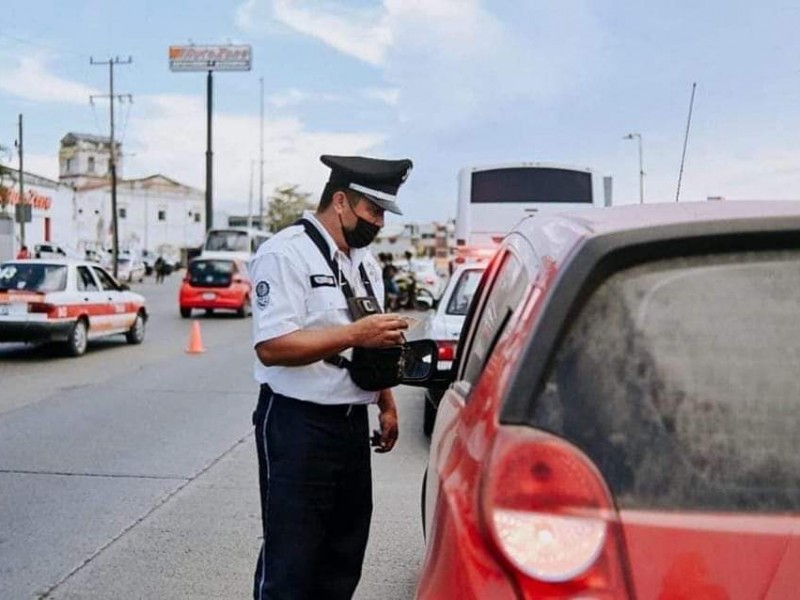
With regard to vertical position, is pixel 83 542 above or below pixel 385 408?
below

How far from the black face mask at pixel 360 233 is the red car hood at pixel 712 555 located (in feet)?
5.84

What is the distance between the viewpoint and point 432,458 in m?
2.78

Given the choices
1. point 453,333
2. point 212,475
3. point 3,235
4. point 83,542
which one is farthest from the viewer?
point 3,235

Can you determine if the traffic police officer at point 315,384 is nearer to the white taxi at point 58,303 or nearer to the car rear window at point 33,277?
the white taxi at point 58,303

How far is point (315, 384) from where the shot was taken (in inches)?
122

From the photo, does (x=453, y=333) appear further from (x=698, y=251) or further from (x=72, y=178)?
(x=72, y=178)

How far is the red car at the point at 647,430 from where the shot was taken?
1677 millimetres

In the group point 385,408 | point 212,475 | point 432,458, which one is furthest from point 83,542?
point 432,458

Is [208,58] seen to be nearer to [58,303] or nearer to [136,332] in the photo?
[136,332]

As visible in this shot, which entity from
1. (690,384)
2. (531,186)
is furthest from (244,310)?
(690,384)

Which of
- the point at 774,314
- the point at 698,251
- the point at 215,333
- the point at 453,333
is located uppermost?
the point at 698,251

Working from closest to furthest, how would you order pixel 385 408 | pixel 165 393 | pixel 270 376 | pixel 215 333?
pixel 270 376
pixel 385 408
pixel 165 393
pixel 215 333

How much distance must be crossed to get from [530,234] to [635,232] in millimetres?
777

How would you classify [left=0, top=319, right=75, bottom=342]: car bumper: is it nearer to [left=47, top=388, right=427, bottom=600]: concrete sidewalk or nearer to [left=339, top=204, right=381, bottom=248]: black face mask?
[left=47, top=388, right=427, bottom=600]: concrete sidewalk
